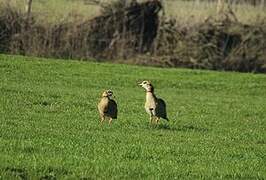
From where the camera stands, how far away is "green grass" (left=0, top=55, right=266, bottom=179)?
37.6 feet

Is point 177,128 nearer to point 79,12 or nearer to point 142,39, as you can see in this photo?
point 79,12

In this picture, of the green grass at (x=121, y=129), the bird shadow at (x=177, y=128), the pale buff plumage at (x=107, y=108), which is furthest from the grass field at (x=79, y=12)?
the pale buff plumage at (x=107, y=108)

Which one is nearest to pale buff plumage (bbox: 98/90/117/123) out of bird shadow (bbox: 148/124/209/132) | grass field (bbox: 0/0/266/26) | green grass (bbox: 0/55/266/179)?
green grass (bbox: 0/55/266/179)

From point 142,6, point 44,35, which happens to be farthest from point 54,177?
point 142,6

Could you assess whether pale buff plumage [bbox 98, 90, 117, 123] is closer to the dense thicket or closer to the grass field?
the dense thicket

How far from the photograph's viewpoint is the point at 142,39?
3722cm

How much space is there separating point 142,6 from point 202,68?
4125mm

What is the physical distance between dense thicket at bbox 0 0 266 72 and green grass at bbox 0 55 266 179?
5.73 metres

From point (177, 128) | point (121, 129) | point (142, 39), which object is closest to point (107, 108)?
point (121, 129)

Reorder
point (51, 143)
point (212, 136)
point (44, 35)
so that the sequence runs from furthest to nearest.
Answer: point (44, 35), point (212, 136), point (51, 143)

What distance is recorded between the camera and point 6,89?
20688mm

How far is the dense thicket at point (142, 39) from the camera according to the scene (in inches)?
1357

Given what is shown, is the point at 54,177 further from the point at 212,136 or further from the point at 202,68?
the point at 202,68

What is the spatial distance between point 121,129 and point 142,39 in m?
21.7
